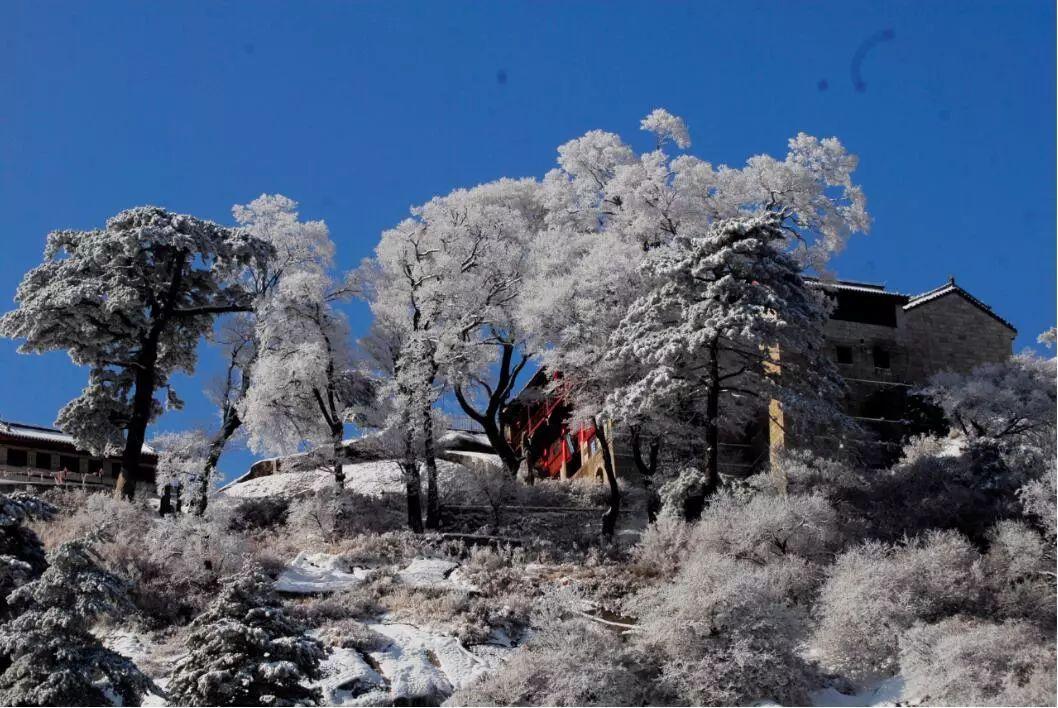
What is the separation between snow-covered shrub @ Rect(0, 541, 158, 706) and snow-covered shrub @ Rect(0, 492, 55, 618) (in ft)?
3.17

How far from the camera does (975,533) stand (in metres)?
36.7

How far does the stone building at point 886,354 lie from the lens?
157 feet

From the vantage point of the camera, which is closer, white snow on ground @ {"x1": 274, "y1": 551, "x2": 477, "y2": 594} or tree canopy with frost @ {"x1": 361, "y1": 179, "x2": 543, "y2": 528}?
white snow on ground @ {"x1": 274, "y1": 551, "x2": 477, "y2": 594}

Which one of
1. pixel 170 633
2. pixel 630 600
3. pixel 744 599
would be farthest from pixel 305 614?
pixel 744 599

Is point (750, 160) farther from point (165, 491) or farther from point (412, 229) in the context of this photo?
point (165, 491)

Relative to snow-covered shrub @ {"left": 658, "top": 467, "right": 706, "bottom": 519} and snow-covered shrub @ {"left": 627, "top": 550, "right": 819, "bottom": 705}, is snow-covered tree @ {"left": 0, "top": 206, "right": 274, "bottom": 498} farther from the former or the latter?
snow-covered shrub @ {"left": 627, "top": 550, "right": 819, "bottom": 705}

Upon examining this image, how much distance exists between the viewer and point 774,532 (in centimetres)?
3559

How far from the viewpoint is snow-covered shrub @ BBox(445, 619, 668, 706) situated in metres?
27.2

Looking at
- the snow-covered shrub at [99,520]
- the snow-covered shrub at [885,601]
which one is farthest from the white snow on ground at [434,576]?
the snow-covered shrub at [885,601]

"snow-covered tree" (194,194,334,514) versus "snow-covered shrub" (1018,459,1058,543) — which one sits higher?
"snow-covered tree" (194,194,334,514)

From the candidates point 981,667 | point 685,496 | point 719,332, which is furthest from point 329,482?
point 981,667

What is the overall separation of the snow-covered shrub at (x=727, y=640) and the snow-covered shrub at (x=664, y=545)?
5.27m

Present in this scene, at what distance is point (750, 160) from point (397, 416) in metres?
16.3

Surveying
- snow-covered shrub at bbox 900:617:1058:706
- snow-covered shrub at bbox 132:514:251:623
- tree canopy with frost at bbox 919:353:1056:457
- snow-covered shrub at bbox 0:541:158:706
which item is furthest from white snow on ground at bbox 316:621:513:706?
tree canopy with frost at bbox 919:353:1056:457
